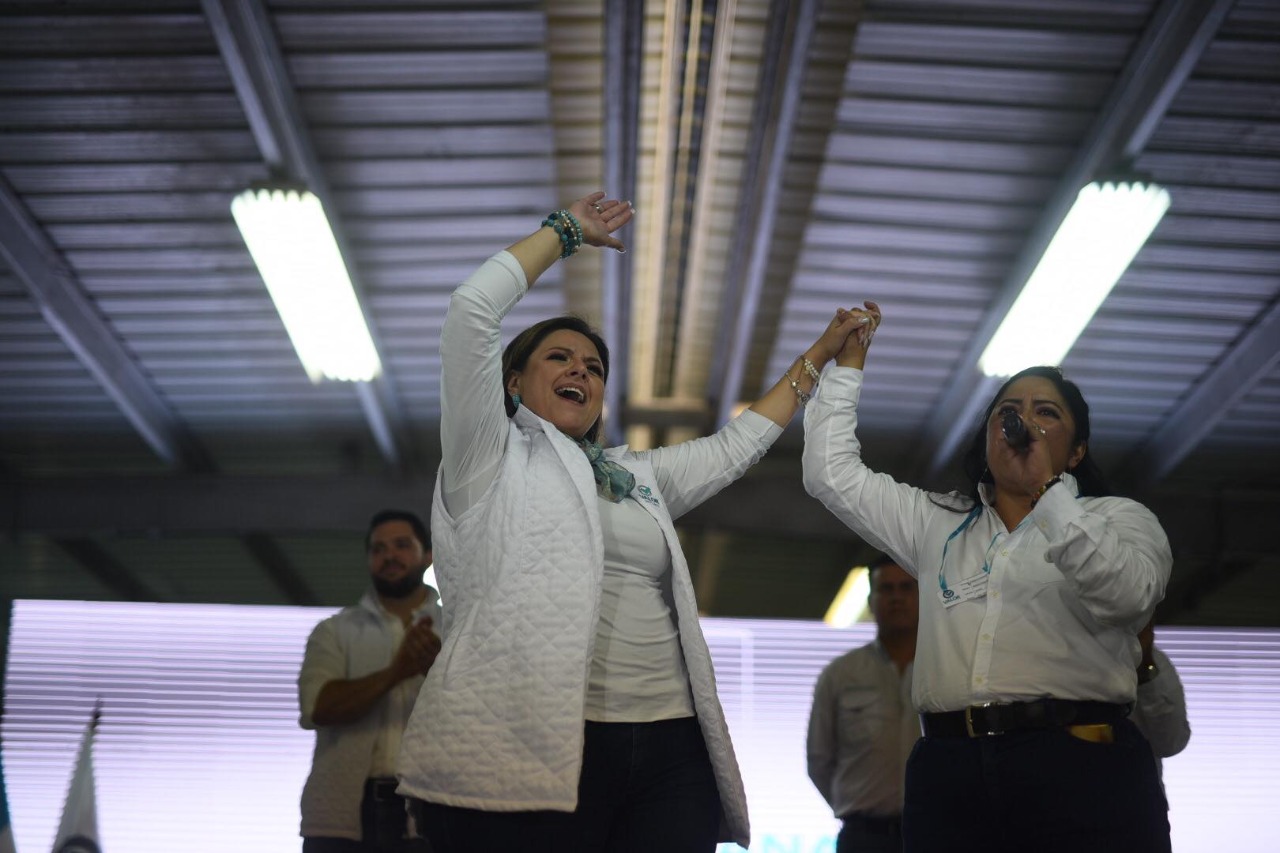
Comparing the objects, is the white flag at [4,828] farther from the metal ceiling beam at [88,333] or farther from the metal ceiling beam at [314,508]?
the metal ceiling beam at [314,508]

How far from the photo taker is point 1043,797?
6.86 ft

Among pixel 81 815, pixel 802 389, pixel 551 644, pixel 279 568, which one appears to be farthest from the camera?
pixel 279 568

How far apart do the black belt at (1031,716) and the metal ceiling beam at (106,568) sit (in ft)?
29.5

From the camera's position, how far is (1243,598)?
10711mm

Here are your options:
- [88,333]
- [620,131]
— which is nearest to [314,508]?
[88,333]

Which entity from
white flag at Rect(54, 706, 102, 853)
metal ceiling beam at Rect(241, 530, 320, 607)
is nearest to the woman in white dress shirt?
white flag at Rect(54, 706, 102, 853)

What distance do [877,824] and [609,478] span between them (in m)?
2.40

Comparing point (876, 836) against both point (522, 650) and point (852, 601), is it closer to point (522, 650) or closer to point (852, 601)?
point (522, 650)

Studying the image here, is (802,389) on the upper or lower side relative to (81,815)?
upper

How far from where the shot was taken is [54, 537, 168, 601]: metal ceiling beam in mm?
10211

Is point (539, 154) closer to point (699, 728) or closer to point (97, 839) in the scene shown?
point (97, 839)

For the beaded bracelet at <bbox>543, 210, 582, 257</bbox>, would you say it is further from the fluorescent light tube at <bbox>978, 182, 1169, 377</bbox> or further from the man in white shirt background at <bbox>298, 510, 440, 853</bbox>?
the fluorescent light tube at <bbox>978, 182, 1169, 377</bbox>

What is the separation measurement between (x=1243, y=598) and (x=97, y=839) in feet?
29.5

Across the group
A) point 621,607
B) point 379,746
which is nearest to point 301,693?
point 379,746
